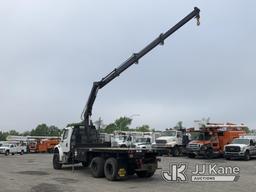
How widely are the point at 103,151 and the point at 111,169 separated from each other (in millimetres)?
1141

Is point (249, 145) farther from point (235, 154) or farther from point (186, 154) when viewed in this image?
point (186, 154)

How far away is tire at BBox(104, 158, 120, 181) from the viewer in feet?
66.4

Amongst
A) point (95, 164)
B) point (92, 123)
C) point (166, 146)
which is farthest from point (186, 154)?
point (95, 164)

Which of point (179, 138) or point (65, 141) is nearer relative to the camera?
point (65, 141)

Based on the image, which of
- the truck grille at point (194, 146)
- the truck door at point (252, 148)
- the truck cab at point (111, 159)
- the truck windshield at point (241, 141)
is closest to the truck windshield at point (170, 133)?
the truck grille at point (194, 146)

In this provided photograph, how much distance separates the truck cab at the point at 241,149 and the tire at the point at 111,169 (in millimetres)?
19075

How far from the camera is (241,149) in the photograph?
3734 centimetres

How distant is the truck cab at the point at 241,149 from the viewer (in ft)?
123

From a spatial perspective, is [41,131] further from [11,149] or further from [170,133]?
[170,133]

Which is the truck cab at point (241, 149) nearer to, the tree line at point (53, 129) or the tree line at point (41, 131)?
the tree line at point (53, 129)

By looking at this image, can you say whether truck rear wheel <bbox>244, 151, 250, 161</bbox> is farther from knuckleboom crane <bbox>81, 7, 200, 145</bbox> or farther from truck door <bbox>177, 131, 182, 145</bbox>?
knuckleboom crane <bbox>81, 7, 200, 145</bbox>

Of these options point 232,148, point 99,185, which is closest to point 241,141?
point 232,148

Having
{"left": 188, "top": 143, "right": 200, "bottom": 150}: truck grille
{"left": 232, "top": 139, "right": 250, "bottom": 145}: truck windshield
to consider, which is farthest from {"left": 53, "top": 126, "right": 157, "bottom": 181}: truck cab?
{"left": 232, "top": 139, "right": 250, "bottom": 145}: truck windshield

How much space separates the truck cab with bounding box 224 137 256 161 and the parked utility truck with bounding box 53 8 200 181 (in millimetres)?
14425
